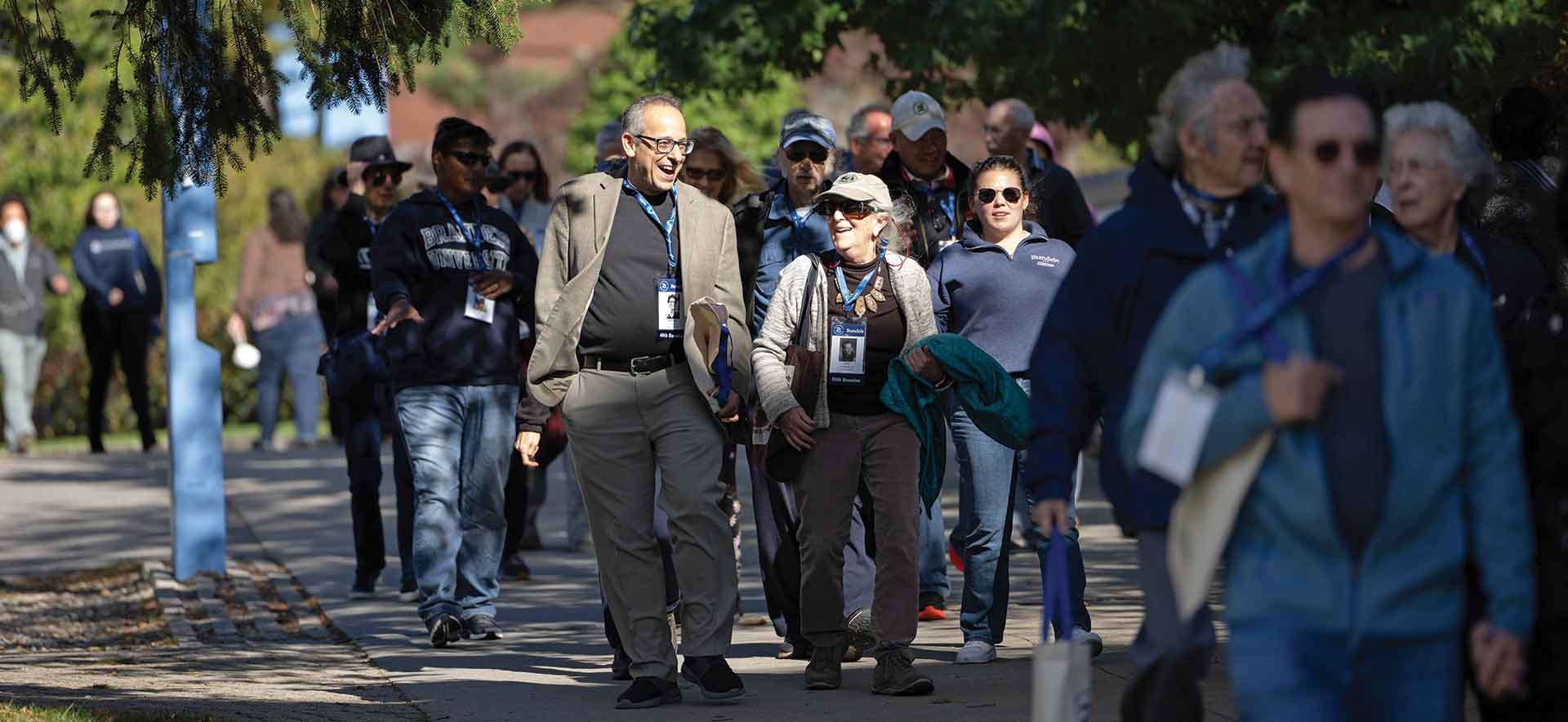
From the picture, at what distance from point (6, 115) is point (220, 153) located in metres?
20.2

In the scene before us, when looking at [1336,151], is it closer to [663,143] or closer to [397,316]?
[663,143]

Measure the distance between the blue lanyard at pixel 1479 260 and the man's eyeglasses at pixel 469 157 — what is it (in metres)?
4.88

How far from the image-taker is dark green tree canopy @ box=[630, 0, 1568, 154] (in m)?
12.2

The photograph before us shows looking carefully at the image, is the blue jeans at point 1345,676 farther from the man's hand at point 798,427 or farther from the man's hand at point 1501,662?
the man's hand at point 798,427

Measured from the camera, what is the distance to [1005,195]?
A: 848cm

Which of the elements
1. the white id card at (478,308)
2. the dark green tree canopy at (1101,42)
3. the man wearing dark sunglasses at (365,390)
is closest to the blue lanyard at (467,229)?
the white id card at (478,308)

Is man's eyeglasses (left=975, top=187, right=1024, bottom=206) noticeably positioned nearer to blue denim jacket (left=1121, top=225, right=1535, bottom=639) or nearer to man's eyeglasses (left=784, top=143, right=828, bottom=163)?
man's eyeglasses (left=784, top=143, right=828, bottom=163)

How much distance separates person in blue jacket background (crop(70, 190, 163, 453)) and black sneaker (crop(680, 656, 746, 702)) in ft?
39.3

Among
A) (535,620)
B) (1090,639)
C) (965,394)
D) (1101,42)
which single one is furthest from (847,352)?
(1101,42)

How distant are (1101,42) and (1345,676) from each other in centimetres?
952

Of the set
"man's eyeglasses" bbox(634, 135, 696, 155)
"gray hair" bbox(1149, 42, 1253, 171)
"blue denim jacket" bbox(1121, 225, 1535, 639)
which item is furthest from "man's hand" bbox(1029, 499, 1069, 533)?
"man's eyeglasses" bbox(634, 135, 696, 155)

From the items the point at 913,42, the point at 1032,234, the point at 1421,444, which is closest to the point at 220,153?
the point at 1032,234

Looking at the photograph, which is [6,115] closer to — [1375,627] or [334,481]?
[334,481]

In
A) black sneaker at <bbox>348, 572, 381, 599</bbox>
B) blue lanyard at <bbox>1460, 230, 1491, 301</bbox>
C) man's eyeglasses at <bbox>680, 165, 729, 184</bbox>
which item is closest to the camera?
blue lanyard at <bbox>1460, 230, 1491, 301</bbox>
